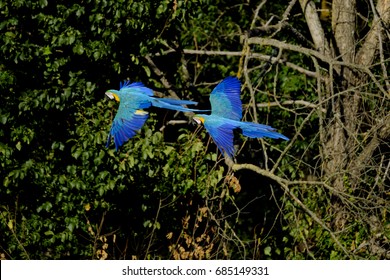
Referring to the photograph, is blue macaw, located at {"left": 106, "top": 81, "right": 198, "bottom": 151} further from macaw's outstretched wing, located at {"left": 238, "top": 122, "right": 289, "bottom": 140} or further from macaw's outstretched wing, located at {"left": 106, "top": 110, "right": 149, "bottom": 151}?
macaw's outstretched wing, located at {"left": 238, "top": 122, "right": 289, "bottom": 140}

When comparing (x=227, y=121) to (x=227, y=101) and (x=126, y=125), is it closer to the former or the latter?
(x=227, y=101)

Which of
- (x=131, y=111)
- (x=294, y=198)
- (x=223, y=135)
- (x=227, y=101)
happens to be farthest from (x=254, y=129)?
(x=294, y=198)

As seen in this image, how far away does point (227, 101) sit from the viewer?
5.26 m

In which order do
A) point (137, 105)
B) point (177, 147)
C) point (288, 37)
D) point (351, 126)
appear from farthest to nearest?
point (288, 37) < point (177, 147) < point (351, 126) < point (137, 105)

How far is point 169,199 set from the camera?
24.9 ft

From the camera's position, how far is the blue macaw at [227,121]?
487 cm

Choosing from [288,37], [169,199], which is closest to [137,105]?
[169,199]

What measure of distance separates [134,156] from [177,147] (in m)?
0.42

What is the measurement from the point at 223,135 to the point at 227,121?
15 cm

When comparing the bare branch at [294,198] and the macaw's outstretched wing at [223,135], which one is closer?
the macaw's outstretched wing at [223,135]

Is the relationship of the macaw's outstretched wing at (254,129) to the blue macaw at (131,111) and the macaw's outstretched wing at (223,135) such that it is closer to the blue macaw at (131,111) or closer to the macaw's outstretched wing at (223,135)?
the macaw's outstretched wing at (223,135)

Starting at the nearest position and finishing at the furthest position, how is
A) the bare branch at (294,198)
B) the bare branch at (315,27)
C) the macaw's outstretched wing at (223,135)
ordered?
1. the macaw's outstretched wing at (223,135)
2. the bare branch at (294,198)
3. the bare branch at (315,27)

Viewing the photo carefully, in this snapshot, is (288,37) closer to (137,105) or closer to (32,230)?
(32,230)

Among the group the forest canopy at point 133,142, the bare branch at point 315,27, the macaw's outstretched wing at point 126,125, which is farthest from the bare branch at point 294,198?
the macaw's outstretched wing at point 126,125
